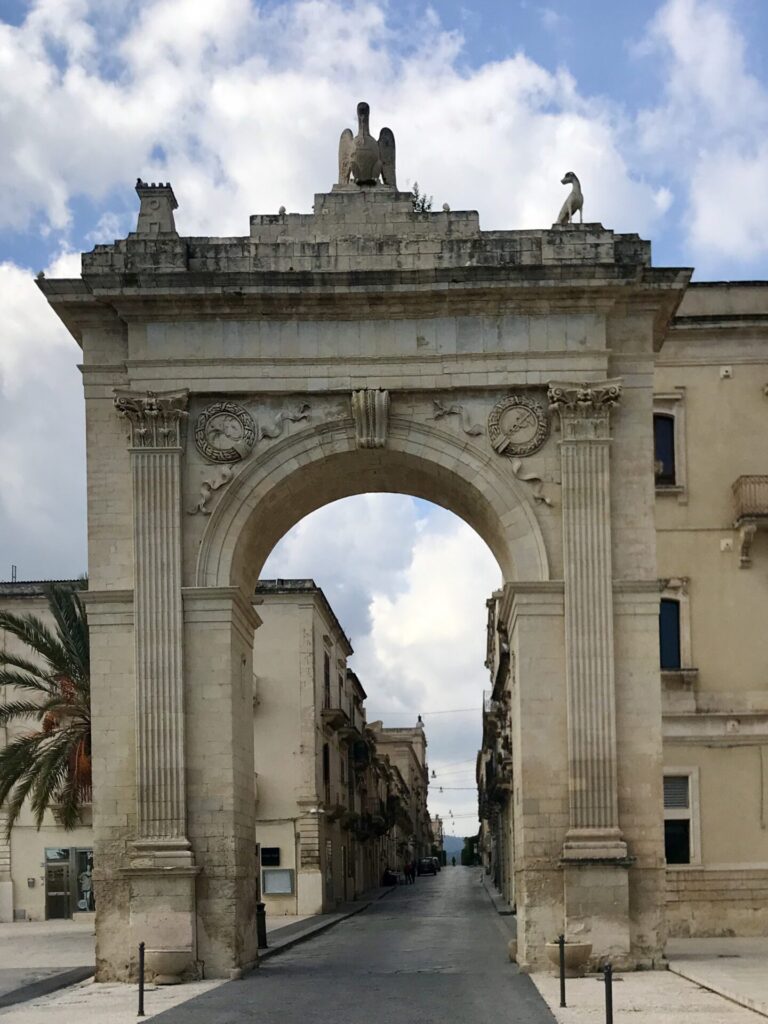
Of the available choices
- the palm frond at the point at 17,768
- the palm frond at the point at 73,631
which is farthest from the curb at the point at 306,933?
the palm frond at the point at 73,631

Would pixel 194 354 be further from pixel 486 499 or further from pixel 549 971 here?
pixel 549 971

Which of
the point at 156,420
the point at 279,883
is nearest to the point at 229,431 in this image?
the point at 156,420

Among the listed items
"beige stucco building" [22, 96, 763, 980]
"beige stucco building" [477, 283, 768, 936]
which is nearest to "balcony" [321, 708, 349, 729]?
"beige stucco building" [477, 283, 768, 936]

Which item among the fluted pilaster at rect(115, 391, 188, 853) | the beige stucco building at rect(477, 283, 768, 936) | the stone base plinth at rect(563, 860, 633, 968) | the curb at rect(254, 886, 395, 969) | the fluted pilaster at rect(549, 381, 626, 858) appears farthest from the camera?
the beige stucco building at rect(477, 283, 768, 936)

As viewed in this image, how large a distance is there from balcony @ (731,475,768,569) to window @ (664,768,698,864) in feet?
16.0

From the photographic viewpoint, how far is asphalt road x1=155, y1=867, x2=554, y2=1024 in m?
17.3

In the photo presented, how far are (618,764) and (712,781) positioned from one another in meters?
7.73

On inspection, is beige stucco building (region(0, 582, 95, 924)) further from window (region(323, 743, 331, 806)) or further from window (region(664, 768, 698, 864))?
window (region(664, 768, 698, 864))

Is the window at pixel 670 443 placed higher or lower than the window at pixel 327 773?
higher

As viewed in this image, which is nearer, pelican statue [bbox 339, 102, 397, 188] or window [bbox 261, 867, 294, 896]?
pelican statue [bbox 339, 102, 397, 188]

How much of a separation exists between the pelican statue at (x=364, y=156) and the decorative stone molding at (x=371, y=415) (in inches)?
155

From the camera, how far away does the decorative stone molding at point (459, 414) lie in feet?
76.4

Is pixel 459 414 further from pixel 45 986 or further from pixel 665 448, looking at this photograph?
pixel 45 986

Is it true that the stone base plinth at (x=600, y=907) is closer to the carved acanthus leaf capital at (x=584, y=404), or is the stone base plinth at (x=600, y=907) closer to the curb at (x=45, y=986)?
the carved acanthus leaf capital at (x=584, y=404)
